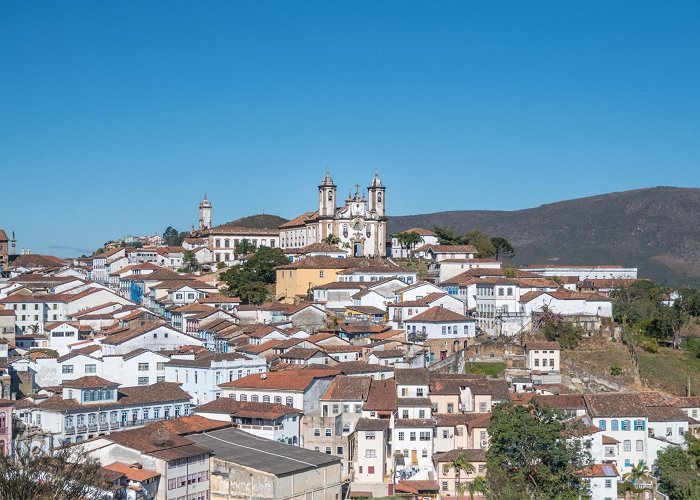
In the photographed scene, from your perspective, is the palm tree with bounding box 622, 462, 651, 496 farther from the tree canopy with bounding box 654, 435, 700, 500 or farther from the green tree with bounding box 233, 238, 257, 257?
the green tree with bounding box 233, 238, 257, 257

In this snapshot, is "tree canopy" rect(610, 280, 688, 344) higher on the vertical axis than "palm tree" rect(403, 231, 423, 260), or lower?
lower

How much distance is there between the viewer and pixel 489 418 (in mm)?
42812

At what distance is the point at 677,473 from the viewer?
40406mm

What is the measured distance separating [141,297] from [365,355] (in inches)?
1145

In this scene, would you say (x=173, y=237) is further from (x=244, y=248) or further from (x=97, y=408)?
(x=97, y=408)

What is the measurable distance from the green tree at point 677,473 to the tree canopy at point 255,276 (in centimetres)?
3312

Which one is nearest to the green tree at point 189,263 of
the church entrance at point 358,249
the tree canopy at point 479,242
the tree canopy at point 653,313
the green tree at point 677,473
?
the church entrance at point 358,249

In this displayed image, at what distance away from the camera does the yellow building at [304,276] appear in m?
69.4

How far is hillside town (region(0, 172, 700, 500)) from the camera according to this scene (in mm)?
38094

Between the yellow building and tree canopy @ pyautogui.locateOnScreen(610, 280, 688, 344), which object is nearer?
tree canopy @ pyautogui.locateOnScreen(610, 280, 688, 344)

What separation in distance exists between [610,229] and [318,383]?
143046 millimetres

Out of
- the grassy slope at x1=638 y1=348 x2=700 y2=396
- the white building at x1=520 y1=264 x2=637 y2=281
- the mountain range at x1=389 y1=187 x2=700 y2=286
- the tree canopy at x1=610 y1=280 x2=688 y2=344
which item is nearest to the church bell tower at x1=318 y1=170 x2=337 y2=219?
the white building at x1=520 y1=264 x2=637 y2=281

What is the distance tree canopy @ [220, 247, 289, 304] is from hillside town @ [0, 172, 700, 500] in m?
0.24

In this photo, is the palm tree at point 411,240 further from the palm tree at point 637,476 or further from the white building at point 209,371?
the palm tree at point 637,476
